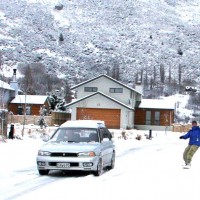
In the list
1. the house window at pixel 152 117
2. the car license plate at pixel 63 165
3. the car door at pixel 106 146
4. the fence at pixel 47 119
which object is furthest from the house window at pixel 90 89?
the car license plate at pixel 63 165

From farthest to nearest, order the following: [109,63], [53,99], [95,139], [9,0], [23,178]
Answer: [9,0] → [109,63] → [53,99] → [95,139] → [23,178]

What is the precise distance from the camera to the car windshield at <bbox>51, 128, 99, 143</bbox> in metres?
15.7

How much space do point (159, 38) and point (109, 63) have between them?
80.9 feet

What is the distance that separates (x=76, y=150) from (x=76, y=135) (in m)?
1.45

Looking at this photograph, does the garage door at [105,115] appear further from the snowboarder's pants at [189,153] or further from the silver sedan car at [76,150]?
the silver sedan car at [76,150]

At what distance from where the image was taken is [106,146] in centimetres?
1611

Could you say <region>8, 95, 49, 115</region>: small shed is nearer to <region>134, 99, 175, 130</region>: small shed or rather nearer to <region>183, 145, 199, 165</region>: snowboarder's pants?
<region>134, 99, 175, 130</region>: small shed

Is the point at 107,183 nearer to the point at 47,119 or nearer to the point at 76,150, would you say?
the point at 76,150

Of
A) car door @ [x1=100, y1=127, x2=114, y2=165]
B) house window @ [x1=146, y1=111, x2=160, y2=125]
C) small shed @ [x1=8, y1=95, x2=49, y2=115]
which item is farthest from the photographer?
small shed @ [x1=8, y1=95, x2=49, y2=115]

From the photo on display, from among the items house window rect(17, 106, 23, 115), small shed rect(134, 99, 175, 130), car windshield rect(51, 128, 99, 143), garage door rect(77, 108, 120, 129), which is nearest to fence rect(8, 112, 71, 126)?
garage door rect(77, 108, 120, 129)

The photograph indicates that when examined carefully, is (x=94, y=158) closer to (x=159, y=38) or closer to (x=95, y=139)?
(x=95, y=139)

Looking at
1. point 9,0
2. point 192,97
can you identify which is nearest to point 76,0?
point 9,0

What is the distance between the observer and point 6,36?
150 metres

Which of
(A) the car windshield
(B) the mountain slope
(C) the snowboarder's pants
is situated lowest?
(C) the snowboarder's pants
